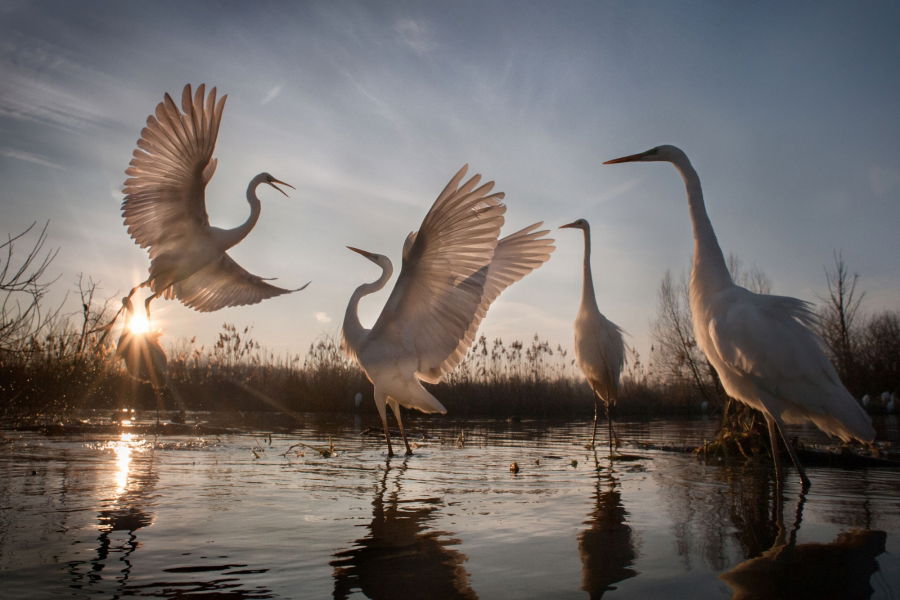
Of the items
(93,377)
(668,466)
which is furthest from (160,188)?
(668,466)

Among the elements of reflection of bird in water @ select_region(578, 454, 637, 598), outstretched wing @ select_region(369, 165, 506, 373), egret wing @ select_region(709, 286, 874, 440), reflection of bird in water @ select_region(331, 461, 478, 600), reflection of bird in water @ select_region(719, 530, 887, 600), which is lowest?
reflection of bird in water @ select_region(331, 461, 478, 600)

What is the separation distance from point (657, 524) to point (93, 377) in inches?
412

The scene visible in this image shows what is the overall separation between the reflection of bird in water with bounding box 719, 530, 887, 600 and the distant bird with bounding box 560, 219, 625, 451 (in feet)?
20.1

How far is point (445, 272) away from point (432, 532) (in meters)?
3.17

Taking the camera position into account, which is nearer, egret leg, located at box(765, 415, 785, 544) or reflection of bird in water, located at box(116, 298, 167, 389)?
egret leg, located at box(765, 415, 785, 544)

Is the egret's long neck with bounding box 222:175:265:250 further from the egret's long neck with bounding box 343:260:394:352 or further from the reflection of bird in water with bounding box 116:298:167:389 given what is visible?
the reflection of bird in water with bounding box 116:298:167:389

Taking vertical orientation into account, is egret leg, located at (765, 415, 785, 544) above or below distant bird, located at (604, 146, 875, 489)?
below

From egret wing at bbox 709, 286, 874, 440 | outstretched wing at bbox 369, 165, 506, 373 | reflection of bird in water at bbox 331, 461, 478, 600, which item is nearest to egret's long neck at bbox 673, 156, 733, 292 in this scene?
egret wing at bbox 709, 286, 874, 440

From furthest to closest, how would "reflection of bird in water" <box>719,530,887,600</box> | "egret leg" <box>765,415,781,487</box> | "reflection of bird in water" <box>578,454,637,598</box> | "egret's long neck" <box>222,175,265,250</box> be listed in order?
"egret's long neck" <box>222,175,265,250</box> < "egret leg" <box>765,415,781,487</box> < "reflection of bird in water" <box>578,454,637,598</box> < "reflection of bird in water" <box>719,530,887,600</box>

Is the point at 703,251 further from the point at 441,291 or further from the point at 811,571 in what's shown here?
the point at 811,571

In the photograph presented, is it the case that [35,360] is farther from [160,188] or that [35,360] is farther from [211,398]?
[211,398]

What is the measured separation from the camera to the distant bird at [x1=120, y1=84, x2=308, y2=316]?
705 cm

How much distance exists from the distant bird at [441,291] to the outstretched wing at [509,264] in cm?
1

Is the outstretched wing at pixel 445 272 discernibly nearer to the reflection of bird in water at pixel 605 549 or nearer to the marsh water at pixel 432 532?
the marsh water at pixel 432 532
